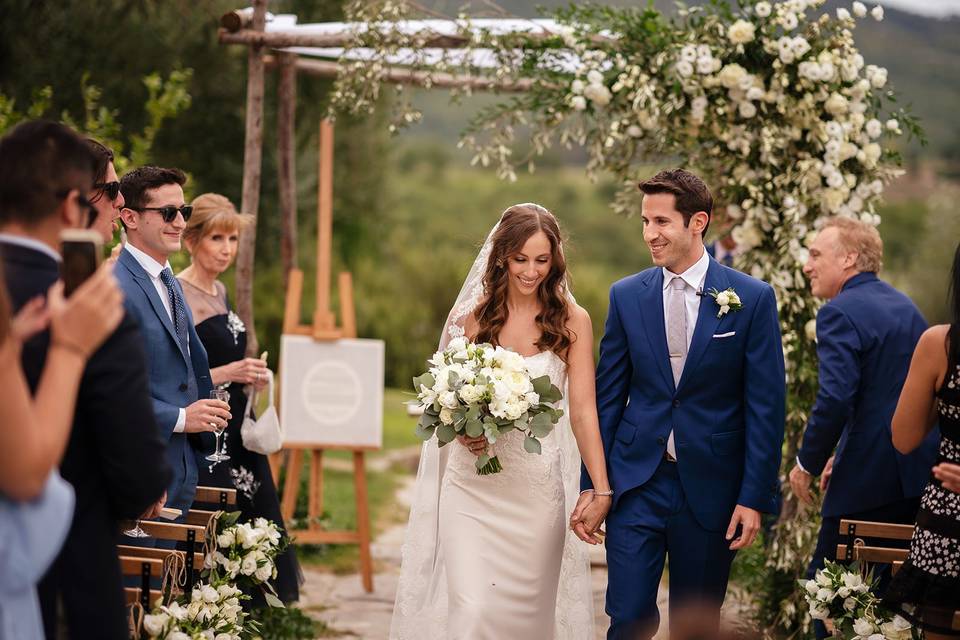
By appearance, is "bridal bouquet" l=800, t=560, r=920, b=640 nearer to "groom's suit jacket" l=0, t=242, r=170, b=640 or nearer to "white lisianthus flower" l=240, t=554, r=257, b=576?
"white lisianthus flower" l=240, t=554, r=257, b=576

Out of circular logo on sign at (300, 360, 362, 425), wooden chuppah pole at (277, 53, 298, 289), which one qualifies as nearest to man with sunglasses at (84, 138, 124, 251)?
circular logo on sign at (300, 360, 362, 425)

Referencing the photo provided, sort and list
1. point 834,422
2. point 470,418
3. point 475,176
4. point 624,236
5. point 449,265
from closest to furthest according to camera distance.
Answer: point 470,418, point 834,422, point 449,265, point 624,236, point 475,176

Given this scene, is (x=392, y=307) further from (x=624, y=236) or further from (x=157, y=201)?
(x=624, y=236)

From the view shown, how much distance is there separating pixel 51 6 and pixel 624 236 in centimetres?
4492

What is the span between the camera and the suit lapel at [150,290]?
482cm

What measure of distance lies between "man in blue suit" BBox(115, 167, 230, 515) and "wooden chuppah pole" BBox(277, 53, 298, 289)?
3403 millimetres

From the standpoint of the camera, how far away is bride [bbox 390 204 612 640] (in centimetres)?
505

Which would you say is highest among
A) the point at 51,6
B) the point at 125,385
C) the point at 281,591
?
A: the point at 51,6

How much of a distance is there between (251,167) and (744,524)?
4.22 meters

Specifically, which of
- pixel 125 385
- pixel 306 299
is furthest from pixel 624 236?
pixel 125 385

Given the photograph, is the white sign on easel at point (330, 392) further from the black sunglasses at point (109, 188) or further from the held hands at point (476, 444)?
the black sunglasses at point (109, 188)

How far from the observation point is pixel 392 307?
2170 centimetres

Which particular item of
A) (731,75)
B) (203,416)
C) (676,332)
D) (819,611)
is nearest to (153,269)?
(203,416)

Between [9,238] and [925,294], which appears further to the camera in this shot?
[925,294]
